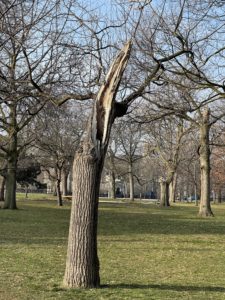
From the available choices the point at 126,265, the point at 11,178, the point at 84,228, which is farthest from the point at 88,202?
the point at 11,178

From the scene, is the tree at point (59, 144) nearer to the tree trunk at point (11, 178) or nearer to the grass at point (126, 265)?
the tree trunk at point (11, 178)

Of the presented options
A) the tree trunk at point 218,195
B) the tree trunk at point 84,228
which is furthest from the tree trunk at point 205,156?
the tree trunk at point 218,195

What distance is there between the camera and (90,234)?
7.53m

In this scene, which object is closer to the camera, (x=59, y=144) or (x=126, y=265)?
(x=126, y=265)

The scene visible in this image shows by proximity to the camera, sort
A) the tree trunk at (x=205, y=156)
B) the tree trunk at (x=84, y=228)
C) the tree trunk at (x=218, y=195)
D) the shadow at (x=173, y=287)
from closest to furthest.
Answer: the tree trunk at (x=84, y=228)
the shadow at (x=173, y=287)
the tree trunk at (x=205, y=156)
the tree trunk at (x=218, y=195)

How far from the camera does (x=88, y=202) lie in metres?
7.56

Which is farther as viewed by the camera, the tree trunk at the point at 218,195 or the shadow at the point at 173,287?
the tree trunk at the point at 218,195

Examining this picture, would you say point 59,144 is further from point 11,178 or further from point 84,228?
point 84,228

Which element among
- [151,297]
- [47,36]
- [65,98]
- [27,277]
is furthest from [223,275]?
[47,36]

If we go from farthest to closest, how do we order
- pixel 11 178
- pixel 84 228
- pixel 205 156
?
pixel 11 178 < pixel 205 156 < pixel 84 228

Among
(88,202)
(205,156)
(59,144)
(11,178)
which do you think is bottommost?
(88,202)

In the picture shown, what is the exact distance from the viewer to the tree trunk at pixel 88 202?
24.6 ft

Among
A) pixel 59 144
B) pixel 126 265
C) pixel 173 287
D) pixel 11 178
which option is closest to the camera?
pixel 173 287

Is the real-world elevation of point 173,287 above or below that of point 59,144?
below
